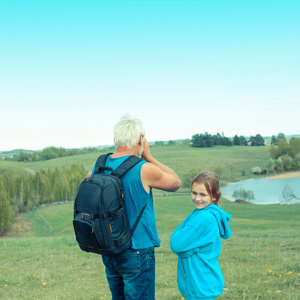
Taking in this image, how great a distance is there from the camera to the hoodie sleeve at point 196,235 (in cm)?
292

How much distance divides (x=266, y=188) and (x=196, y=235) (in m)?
89.2

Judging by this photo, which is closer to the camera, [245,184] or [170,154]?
[245,184]

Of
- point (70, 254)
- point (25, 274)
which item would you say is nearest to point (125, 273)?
point (25, 274)

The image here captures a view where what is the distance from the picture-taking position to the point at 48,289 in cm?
610

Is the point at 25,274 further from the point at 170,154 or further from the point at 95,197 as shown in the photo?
the point at 170,154

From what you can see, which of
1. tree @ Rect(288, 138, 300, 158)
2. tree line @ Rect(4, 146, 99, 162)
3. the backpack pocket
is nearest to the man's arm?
the backpack pocket

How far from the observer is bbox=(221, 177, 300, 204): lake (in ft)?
246

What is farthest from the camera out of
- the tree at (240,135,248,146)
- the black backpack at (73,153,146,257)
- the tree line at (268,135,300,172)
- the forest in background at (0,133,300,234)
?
the tree at (240,135,248,146)

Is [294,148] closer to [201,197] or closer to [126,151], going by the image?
[201,197]

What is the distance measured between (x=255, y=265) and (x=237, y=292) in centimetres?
229

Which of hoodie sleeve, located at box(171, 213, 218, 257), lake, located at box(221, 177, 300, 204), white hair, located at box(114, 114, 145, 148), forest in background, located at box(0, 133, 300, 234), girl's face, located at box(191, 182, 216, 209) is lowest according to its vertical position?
lake, located at box(221, 177, 300, 204)

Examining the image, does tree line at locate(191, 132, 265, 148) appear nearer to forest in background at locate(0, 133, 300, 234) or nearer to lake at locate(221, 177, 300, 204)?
forest in background at locate(0, 133, 300, 234)

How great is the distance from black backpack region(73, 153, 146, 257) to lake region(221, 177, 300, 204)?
71.8 m

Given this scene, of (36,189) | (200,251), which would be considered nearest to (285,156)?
(36,189)
